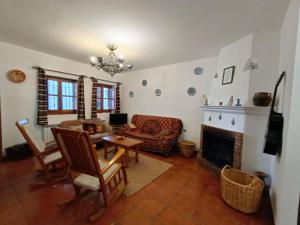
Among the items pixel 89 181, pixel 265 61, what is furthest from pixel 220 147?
pixel 89 181

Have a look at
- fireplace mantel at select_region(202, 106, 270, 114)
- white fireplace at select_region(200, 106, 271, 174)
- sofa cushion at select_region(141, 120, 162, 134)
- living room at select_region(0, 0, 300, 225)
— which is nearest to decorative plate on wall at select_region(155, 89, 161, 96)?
living room at select_region(0, 0, 300, 225)

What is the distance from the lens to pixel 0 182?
2.14 m

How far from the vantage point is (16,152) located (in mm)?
2920

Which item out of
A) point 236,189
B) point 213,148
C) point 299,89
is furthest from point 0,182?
point 299,89

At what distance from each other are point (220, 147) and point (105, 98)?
12.9 feet

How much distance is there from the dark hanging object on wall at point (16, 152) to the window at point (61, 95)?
1033 millimetres

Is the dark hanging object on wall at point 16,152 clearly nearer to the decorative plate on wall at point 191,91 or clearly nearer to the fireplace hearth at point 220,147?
the fireplace hearth at point 220,147

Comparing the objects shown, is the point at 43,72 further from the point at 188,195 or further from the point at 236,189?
the point at 236,189

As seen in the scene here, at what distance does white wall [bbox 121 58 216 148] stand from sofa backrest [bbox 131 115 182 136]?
0.21m

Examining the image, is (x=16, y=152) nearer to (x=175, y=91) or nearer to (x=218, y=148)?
(x=175, y=91)

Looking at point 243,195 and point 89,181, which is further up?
point 89,181

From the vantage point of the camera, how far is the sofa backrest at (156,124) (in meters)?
3.92

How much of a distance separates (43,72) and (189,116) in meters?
3.88

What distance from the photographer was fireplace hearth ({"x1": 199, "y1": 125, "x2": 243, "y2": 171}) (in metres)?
2.33
